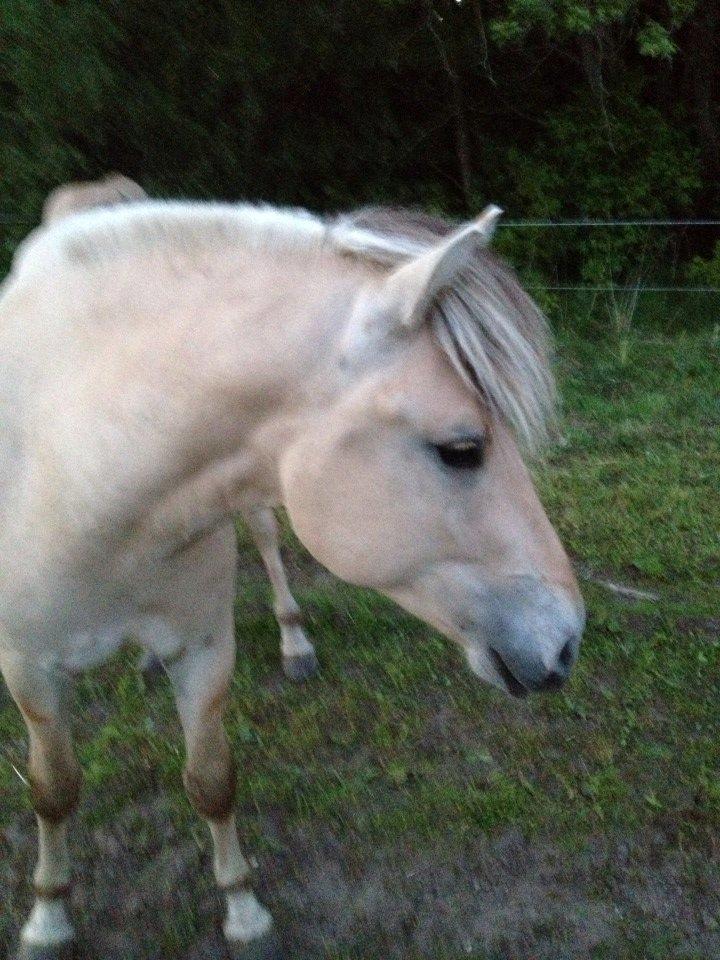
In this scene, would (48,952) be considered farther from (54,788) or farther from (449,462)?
(449,462)

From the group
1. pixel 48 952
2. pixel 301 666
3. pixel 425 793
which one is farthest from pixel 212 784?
pixel 301 666

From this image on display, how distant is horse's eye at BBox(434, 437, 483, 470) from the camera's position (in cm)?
146

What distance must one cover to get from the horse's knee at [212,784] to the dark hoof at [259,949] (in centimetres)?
32

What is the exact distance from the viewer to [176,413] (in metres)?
1.55

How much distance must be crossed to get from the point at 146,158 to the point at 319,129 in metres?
1.67

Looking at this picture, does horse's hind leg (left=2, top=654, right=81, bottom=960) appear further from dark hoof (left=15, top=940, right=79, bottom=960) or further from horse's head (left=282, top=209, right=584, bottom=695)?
horse's head (left=282, top=209, right=584, bottom=695)

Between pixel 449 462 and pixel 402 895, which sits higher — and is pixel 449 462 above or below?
above

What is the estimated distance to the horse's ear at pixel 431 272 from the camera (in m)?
1.36

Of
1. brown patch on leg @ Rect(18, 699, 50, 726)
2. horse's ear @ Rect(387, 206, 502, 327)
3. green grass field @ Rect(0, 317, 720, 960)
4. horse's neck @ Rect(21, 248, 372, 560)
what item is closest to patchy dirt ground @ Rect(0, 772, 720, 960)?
green grass field @ Rect(0, 317, 720, 960)

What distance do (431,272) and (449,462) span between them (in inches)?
12.5

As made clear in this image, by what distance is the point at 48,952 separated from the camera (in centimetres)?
231

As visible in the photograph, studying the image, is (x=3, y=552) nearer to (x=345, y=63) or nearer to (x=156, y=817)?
(x=156, y=817)

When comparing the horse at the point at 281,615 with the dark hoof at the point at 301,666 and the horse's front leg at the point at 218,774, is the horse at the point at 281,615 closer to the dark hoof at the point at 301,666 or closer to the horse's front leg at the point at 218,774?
the dark hoof at the point at 301,666

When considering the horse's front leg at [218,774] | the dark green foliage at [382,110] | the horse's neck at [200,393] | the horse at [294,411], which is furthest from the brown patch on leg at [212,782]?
the dark green foliage at [382,110]
